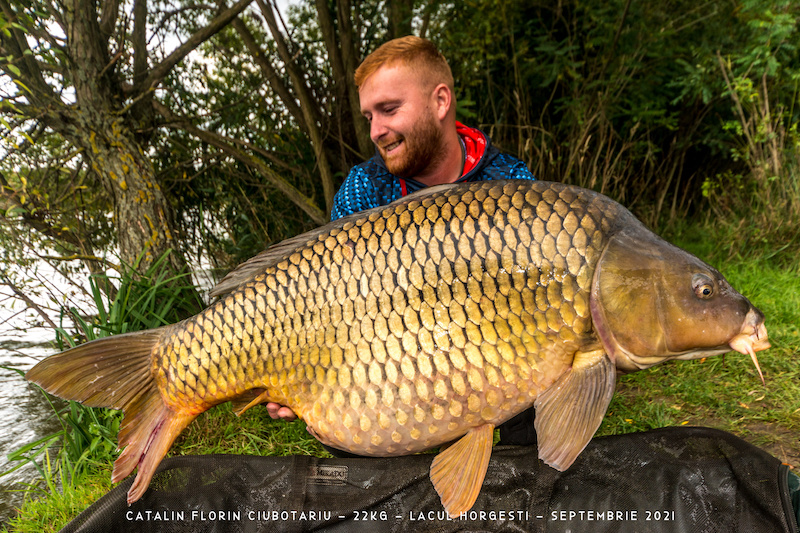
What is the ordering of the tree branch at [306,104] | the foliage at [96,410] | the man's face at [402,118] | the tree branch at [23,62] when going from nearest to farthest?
the man's face at [402,118] → the foliage at [96,410] → the tree branch at [23,62] → the tree branch at [306,104]

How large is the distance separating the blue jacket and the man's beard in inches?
3.4

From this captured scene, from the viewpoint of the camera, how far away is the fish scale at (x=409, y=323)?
106 cm

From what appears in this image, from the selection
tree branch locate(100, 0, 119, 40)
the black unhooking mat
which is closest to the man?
Result: the black unhooking mat

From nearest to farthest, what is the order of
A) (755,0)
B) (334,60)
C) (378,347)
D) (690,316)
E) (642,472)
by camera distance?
1. (690,316)
2. (378,347)
3. (642,472)
4. (755,0)
5. (334,60)

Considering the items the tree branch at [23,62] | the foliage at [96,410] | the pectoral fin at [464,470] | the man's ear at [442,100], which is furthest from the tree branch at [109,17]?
the pectoral fin at [464,470]

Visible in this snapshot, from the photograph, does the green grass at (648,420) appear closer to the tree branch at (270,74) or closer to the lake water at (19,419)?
the lake water at (19,419)

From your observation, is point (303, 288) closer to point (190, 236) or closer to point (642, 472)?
point (642, 472)

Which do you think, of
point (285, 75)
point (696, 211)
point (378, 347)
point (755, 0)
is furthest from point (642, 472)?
point (696, 211)

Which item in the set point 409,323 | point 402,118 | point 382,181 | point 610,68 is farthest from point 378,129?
point 610,68

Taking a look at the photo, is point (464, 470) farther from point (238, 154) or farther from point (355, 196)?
point (238, 154)

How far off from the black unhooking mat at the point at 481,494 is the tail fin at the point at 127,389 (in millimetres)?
189

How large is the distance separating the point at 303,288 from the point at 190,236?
8.07 feet

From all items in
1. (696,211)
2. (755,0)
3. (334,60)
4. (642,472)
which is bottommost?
(696,211)

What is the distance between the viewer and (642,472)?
137 centimetres
